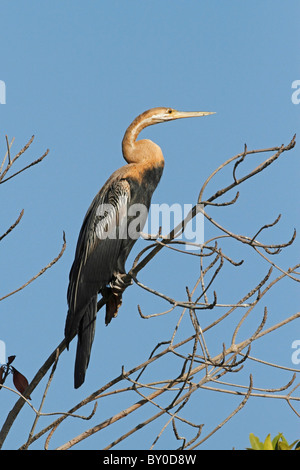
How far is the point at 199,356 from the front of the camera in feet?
9.97

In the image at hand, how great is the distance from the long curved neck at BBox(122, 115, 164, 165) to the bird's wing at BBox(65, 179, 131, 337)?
252 millimetres

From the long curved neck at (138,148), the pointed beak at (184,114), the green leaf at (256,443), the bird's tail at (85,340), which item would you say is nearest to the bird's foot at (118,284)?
the bird's tail at (85,340)

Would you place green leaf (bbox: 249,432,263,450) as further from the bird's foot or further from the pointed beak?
the pointed beak

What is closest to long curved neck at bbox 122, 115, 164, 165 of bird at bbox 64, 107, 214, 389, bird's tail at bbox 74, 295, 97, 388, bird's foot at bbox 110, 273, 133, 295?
bird at bbox 64, 107, 214, 389

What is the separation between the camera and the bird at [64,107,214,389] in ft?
13.6

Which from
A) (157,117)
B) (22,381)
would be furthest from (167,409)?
(157,117)

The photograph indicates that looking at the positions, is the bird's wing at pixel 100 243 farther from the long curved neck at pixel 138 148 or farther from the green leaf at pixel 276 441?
the green leaf at pixel 276 441

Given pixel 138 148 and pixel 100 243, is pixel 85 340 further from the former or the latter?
Answer: pixel 138 148

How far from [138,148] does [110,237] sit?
0.68 metres

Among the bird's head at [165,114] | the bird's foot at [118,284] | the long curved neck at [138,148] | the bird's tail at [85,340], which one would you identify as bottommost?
the bird's tail at [85,340]

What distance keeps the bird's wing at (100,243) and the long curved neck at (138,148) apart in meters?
0.25

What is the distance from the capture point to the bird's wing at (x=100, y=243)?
4.30 m

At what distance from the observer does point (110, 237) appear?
4516mm
